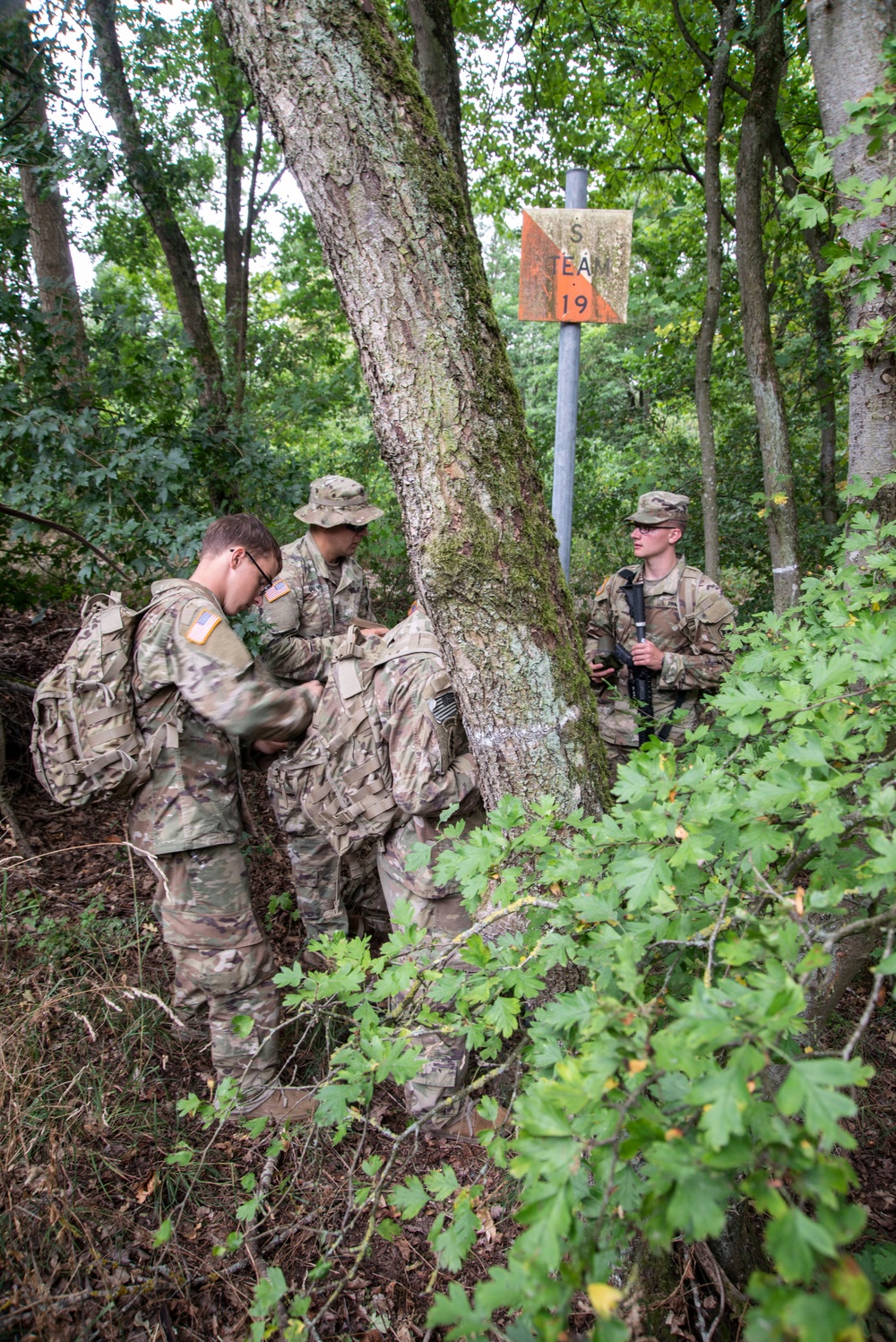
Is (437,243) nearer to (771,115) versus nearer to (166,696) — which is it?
(166,696)

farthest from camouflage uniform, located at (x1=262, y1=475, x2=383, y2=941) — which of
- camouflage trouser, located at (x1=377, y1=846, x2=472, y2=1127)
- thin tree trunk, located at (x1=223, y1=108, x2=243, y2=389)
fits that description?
thin tree trunk, located at (x1=223, y1=108, x2=243, y2=389)

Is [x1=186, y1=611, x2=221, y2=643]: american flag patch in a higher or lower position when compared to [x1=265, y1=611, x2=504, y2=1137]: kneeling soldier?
higher

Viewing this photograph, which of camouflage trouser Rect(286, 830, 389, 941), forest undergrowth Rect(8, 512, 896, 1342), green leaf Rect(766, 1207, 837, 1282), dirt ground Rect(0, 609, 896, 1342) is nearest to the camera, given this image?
green leaf Rect(766, 1207, 837, 1282)

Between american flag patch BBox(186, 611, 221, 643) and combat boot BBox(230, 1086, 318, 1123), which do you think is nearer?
american flag patch BBox(186, 611, 221, 643)

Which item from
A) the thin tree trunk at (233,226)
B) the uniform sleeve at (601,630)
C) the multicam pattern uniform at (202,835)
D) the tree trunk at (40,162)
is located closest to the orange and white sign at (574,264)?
the multicam pattern uniform at (202,835)

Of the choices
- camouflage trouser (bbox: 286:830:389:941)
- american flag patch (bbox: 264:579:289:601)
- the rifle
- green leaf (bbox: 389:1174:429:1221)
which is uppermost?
american flag patch (bbox: 264:579:289:601)

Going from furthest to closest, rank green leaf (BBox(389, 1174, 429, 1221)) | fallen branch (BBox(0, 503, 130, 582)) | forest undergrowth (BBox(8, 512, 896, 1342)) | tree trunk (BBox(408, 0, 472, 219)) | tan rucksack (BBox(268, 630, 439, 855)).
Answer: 1. tree trunk (BBox(408, 0, 472, 219))
2. fallen branch (BBox(0, 503, 130, 582))
3. tan rucksack (BBox(268, 630, 439, 855))
4. green leaf (BBox(389, 1174, 429, 1221))
5. forest undergrowth (BBox(8, 512, 896, 1342))

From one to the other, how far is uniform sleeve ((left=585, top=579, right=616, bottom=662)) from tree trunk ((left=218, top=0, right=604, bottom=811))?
260 centimetres

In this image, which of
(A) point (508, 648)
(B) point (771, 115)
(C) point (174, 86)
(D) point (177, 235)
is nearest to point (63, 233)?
(D) point (177, 235)

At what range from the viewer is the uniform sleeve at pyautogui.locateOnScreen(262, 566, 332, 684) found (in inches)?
157

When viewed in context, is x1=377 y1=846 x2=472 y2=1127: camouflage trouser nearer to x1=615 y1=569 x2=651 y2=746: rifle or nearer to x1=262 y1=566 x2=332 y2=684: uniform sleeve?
x1=262 y1=566 x2=332 y2=684: uniform sleeve

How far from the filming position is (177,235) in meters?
5.36

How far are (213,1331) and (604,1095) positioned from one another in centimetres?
183

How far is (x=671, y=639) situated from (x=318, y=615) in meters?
2.12
